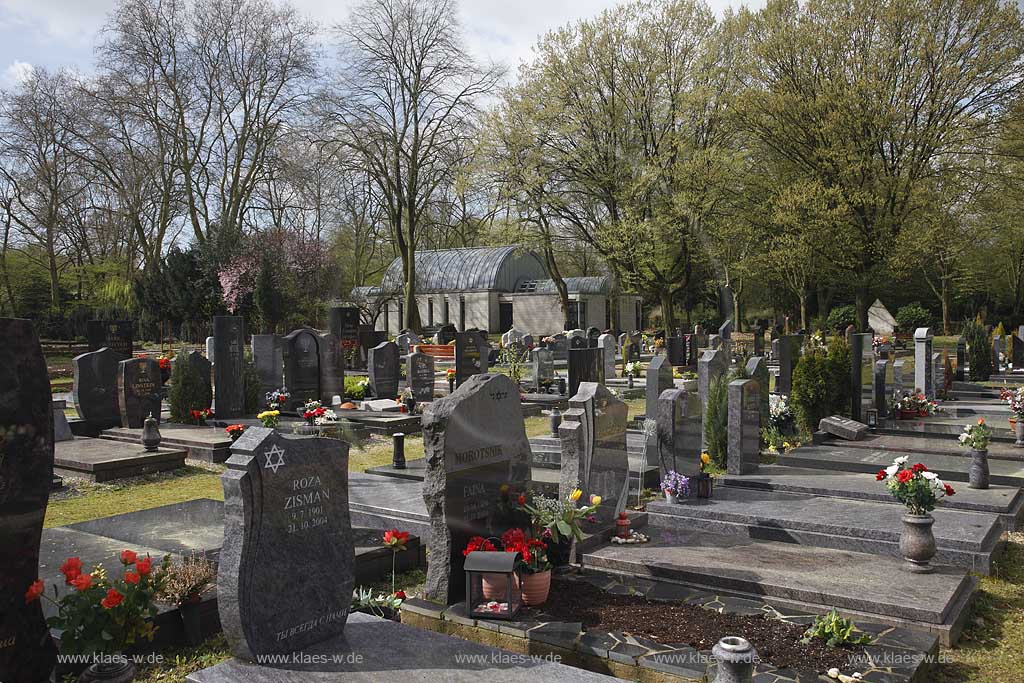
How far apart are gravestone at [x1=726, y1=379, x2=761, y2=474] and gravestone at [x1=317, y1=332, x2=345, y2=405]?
10370 millimetres

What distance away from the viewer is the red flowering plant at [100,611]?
4.77 m

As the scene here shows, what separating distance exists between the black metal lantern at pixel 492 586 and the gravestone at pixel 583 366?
8997mm

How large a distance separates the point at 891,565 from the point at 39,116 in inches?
1526

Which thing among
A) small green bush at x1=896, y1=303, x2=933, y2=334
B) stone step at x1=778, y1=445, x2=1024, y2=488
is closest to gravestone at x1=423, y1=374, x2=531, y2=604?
stone step at x1=778, y1=445, x2=1024, y2=488

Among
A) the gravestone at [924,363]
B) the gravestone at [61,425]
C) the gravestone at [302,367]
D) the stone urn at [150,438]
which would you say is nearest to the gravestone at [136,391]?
the gravestone at [61,425]

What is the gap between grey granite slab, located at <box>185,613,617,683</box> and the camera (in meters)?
4.56

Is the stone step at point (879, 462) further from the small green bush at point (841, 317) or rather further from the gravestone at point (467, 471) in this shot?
the small green bush at point (841, 317)

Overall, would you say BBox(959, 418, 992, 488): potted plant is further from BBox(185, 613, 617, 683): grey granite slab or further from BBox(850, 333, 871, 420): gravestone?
BBox(185, 613, 617, 683): grey granite slab

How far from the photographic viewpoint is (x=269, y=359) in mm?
17688

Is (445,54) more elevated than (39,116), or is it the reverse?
(445,54)

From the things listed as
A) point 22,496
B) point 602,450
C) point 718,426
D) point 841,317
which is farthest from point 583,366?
point 841,317

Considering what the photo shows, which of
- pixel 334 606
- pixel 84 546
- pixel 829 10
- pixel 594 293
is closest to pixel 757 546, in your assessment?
pixel 334 606

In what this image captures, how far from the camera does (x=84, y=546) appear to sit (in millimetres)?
7188

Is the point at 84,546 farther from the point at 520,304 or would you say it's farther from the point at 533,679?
the point at 520,304
